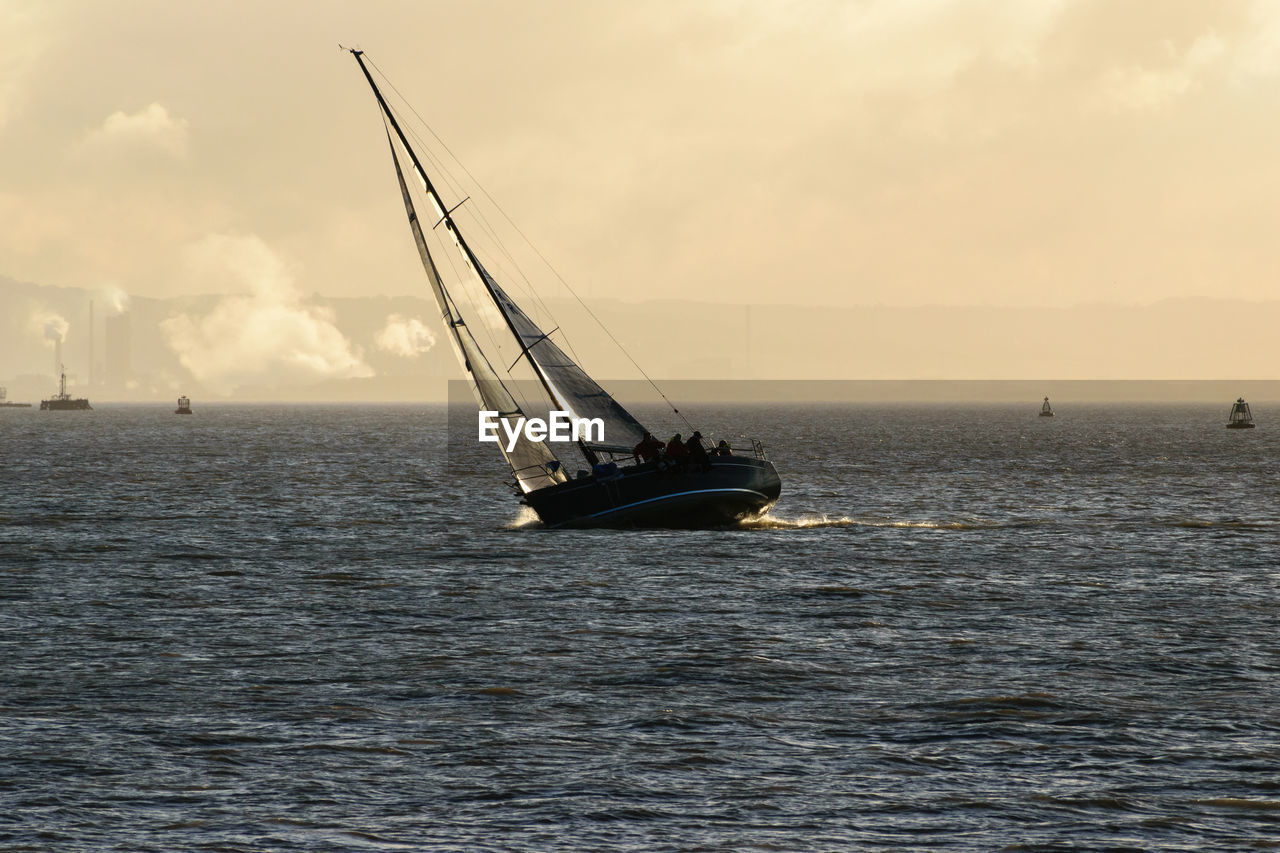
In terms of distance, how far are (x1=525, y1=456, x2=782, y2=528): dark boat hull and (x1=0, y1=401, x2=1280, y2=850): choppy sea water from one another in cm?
77

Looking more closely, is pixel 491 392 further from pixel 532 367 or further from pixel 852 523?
pixel 852 523

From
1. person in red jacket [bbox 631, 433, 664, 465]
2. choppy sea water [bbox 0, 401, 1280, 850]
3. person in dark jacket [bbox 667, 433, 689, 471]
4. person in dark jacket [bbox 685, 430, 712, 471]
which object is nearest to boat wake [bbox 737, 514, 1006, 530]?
choppy sea water [bbox 0, 401, 1280, 850]

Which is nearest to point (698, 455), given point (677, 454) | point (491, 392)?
point (677, 454)

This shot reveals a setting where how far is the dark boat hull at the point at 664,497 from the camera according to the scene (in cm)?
4200

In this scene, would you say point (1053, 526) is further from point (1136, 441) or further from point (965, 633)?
point (1136, 441)

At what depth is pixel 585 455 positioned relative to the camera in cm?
4359

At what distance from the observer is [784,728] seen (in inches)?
749

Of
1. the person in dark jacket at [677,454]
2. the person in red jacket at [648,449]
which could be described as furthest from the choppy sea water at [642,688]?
the person in red jacket at [648,449]

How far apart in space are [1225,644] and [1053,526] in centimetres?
2402

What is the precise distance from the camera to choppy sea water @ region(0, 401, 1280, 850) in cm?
1519

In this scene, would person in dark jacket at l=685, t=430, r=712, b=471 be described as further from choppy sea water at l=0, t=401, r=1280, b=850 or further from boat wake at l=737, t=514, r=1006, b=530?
boat wake at l=737, t=514, r=1006, b=530

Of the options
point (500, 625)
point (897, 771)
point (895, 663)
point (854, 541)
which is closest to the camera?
point (897, 771)

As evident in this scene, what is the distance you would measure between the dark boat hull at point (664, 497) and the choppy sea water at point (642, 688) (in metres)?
0.77

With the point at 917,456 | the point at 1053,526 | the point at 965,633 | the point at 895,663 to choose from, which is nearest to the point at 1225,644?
the point at 965,633
